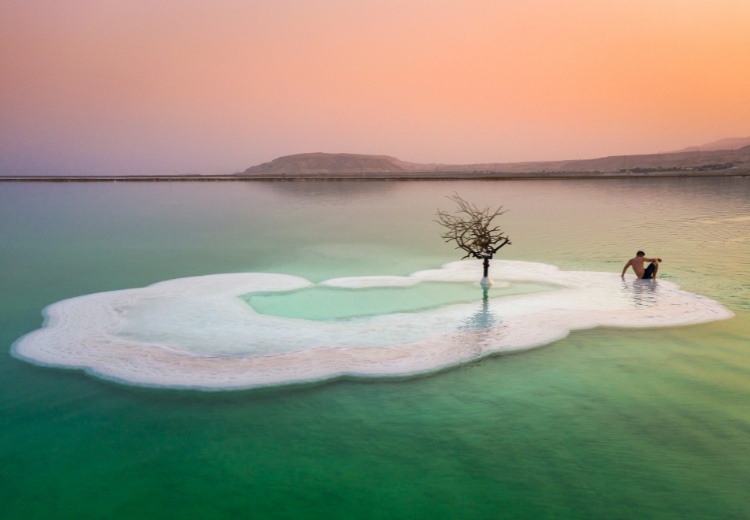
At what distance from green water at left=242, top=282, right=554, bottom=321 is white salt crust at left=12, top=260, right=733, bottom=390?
15.3 inches

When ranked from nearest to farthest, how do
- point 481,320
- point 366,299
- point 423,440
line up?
1. point 423,440
2. point 481,320
3. point 366,299

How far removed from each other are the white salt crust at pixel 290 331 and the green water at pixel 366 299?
0.39 meters

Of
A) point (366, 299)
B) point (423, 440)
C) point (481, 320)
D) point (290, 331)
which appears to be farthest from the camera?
point (366, 299)

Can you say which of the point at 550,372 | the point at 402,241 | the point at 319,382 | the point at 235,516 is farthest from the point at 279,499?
the point at 402,241

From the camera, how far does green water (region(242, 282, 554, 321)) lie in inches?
456

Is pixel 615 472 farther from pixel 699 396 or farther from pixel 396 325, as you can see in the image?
pixel 396 325

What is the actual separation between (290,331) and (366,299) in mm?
2882

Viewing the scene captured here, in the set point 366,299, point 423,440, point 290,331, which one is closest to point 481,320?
point 366,299

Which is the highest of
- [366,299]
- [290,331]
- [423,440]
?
[366,299]

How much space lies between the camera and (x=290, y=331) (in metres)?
10.2

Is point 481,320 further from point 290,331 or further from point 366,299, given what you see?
point 290,331

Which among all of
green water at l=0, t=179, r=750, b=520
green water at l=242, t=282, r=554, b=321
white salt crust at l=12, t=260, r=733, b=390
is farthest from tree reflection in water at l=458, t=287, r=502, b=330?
green water at l=0, t=179, r=750, b=520

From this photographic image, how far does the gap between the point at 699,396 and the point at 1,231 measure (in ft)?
111

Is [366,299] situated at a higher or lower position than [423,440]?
higher
